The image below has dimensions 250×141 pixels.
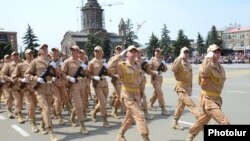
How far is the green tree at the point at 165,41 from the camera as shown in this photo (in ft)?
305

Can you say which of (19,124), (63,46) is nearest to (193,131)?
(19,124)

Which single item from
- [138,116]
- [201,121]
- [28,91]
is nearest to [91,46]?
[28,91]

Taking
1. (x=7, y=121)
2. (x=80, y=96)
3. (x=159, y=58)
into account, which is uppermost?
(x=159, y=58)

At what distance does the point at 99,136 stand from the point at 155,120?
228 centimetres

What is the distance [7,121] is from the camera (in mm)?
12594

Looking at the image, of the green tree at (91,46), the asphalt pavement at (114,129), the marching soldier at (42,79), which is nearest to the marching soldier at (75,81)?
the asphalt pavement at (114,129)

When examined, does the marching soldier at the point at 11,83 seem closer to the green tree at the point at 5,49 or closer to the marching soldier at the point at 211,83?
the marching soldier at the point at 211,83

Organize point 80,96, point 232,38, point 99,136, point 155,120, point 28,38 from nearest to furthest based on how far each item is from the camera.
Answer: point 99,136
point 80,96
point 155,120
point 28,38
point 232,38

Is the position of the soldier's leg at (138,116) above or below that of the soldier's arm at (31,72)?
below

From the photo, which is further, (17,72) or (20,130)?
(17,72)

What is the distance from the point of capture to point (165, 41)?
307 feet

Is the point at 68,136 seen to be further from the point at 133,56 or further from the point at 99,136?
the point at 133,56

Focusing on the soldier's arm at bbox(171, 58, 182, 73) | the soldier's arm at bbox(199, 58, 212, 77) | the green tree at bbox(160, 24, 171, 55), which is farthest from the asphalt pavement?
the green tree at bbox(160, 24, 171, 55)

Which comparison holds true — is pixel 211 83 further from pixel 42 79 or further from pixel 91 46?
pixel 91 46
